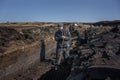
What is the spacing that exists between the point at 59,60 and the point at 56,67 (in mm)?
727

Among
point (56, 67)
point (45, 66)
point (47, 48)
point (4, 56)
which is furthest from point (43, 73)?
point (47, 48)

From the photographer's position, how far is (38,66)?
35.1 ft

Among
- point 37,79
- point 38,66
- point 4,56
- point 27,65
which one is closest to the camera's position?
point 4,56

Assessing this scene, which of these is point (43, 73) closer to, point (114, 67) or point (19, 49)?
point (19, 49)

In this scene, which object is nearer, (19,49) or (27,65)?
(19,49)

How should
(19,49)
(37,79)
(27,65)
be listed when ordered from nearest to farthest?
(37,79) → (19,49) → (27,65)

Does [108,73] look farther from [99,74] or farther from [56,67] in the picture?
[56,67]

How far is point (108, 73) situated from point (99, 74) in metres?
0.20

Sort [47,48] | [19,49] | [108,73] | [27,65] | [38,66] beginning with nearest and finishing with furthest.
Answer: [108,73], [19,49], [27,65], [38,66], [47,48]

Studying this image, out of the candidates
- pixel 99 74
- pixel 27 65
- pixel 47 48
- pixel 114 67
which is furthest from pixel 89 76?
pixel 47 48

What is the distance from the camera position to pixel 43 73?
943cm

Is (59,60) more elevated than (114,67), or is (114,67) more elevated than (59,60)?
(114,67)

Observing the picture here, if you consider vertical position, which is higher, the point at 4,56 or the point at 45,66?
the point at 4,56

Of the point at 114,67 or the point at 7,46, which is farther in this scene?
the point at 7,46
